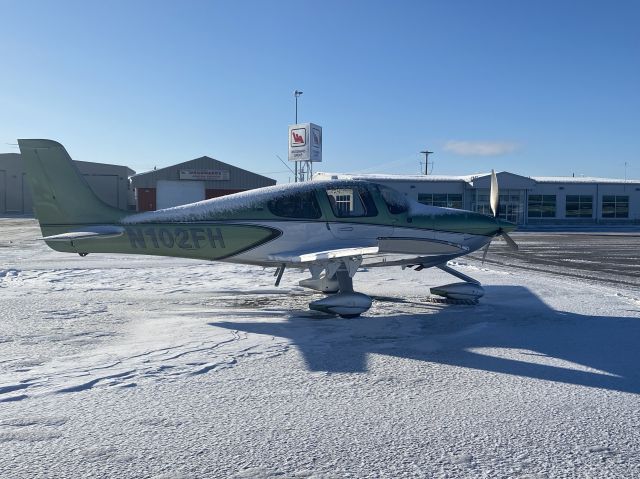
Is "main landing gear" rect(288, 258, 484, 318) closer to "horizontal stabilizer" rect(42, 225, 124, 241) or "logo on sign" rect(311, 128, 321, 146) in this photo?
"horizontal stabilizer" rect(42, 225, 124, 241)

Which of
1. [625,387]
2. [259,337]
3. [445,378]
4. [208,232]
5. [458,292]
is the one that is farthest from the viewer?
[458,292]

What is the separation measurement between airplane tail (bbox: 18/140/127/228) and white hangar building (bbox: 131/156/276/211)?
42.7 meters

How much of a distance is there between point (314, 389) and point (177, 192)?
4955 centimetres

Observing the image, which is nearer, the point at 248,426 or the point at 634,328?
the point at 248,426

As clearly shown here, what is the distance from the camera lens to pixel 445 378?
5469mm

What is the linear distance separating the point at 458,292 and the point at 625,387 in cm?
484

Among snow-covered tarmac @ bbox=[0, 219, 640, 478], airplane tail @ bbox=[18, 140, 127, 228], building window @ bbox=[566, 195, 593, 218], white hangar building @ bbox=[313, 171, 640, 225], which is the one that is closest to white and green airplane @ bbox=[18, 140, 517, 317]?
airplane tail @ bbox=[18, 140, 127, 228]

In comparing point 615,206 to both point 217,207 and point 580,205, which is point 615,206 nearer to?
point 580,205

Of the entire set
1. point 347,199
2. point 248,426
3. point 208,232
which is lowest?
Answer: point 248,426

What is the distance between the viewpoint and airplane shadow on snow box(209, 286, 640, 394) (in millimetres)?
5770

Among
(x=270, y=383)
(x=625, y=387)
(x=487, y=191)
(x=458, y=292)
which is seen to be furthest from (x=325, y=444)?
(x=487, y=191)

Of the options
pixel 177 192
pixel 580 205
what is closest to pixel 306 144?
pixel 177 192

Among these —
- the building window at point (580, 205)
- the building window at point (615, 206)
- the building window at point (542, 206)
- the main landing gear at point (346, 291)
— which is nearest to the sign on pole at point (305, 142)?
the building window at point (542, 206)

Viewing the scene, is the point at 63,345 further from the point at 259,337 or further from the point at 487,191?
the point at 487,191
